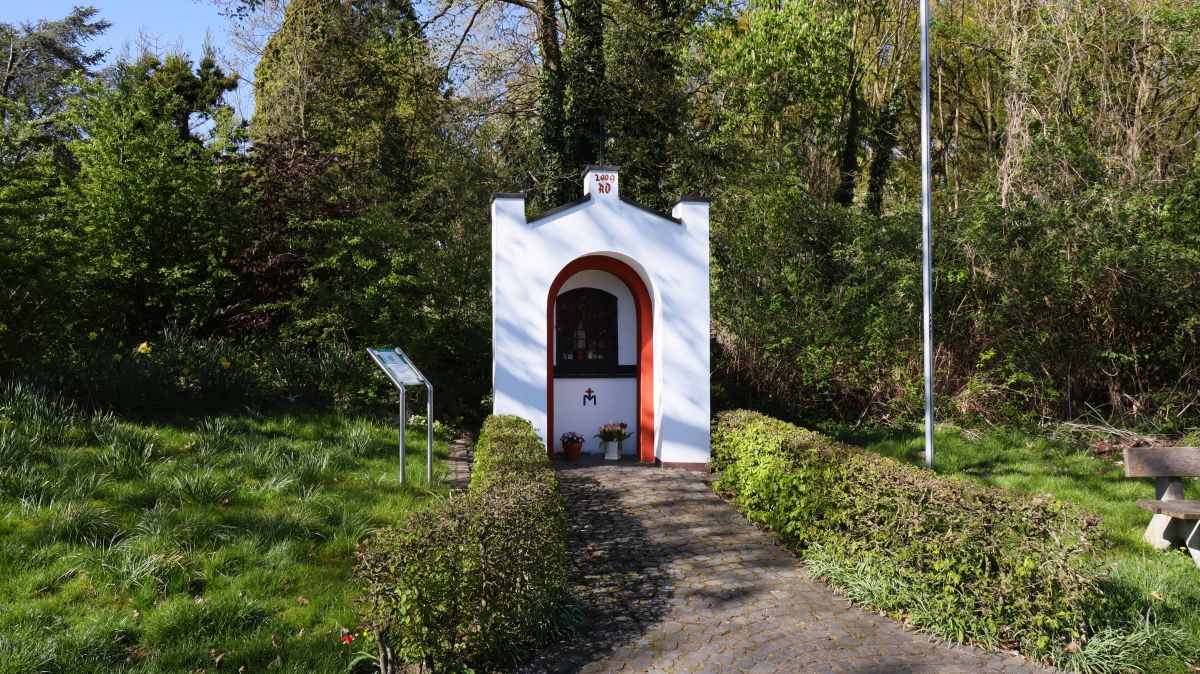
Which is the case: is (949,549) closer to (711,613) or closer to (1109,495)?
(711,613)

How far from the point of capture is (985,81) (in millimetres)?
15828

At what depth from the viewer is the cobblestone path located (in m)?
3.88

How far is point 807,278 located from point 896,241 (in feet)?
5.07

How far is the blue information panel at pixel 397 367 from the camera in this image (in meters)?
6.61

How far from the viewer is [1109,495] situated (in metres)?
7.45

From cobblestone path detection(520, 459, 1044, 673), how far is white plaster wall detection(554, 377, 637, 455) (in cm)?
294

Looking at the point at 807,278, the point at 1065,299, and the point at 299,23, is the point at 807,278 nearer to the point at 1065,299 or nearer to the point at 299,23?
the point at 1065,299

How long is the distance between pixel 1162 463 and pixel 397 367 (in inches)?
252

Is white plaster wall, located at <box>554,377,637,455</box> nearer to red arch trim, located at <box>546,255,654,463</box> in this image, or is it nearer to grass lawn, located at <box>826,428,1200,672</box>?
red arch trim, located at <box>546,255,654,463</box>

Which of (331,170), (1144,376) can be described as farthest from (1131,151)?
(331,170)

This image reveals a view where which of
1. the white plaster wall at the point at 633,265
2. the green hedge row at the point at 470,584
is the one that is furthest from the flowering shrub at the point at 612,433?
the green hedge row at the point at 470,584

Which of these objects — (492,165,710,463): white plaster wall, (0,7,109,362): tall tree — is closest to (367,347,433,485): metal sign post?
(492,165,710,463): white plaster wall

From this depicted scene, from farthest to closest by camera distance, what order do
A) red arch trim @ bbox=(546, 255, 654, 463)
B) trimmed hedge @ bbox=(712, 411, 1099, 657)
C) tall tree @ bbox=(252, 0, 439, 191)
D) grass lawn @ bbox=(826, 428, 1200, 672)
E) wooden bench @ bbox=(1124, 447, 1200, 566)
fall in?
tall tree @ bbox=(252, 0, 439, 191) → red arch trim @ bbox=(546, 255, 654, 463) → wooden bench @ bbox=(1124, 447, 1200, 566) → grass lawn @ bbox=(826, 428, 1200, 672) → trimmed hedge @ bbox=(712, 411, 1099, 657)

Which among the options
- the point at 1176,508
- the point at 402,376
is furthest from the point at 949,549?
the point at 402,376
